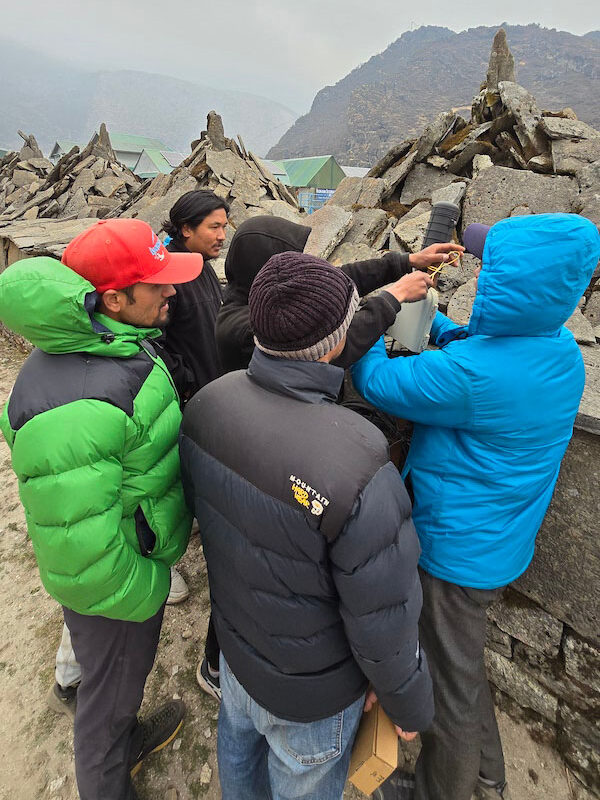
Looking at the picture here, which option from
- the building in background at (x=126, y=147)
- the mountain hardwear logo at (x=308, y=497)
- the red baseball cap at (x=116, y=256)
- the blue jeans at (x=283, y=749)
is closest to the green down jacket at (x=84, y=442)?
the red baseball cap at (x=116, y=256)

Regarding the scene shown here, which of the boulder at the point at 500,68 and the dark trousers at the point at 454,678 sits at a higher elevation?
the boulder at the point at 500,68

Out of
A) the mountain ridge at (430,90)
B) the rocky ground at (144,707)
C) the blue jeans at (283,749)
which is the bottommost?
the rocky ground at (144,707)


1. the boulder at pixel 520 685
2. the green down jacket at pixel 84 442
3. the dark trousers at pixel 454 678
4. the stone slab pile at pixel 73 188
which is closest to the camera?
the green down jacket at pixel 84 442

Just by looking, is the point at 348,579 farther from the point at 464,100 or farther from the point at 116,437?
the point at 464,100

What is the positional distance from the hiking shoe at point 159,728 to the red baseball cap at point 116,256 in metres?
2.52

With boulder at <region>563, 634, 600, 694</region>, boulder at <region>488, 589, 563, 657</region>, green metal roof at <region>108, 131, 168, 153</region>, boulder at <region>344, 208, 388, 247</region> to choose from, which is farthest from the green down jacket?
green metal roof at <region>108, 131, 168, 153</region>

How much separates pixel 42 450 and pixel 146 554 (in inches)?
26.2

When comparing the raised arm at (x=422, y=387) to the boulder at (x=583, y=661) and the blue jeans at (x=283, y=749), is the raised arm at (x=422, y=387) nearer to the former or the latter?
the blue jeans at (x=283, y=749)

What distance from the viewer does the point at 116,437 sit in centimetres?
157

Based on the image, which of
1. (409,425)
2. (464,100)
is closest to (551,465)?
(409,425)

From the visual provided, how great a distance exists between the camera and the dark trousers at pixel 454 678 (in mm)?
2088

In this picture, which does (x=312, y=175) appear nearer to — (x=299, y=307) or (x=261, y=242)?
(x=261, y=242)

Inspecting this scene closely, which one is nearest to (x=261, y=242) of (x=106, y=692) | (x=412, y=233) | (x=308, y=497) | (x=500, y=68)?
(x=308, y=497)

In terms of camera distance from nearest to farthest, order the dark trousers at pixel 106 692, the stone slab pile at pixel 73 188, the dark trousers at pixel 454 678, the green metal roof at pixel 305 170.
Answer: the dark trousers at pixel 106 692 → the dark trousers at pixel 454 678 → the stone slab pile at pixel 73 188 → the green metal roof at pixel 305 170
